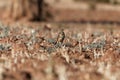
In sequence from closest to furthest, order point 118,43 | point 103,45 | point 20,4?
point 103,45 < point 118,43 < point 20,4

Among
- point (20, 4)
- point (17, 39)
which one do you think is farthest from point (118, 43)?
point (20, 4)

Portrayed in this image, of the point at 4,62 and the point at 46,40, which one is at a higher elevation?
the point at 4,62

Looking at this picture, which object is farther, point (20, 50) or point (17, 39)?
point (17, 39)

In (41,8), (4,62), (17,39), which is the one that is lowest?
(41,8)

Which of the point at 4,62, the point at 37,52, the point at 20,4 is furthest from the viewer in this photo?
the point at 20,4

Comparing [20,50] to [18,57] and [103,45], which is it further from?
[103,45]

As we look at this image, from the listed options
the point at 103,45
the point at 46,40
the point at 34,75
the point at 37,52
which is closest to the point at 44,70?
the point at 34,75

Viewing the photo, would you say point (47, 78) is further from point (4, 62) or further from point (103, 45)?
point (103, 45)
